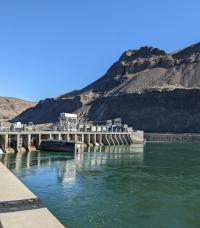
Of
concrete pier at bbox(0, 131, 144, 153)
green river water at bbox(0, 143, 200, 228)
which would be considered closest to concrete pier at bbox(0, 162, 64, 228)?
green river water at bbox(0, 143, 200, 228)

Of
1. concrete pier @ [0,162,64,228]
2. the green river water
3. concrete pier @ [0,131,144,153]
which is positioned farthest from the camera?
concrete pier @ [0,131,144,153]

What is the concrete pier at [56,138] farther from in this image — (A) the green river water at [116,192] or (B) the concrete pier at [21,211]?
(B) the concrete pier at [21,211]

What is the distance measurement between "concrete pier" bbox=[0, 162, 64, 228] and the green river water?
428 cm

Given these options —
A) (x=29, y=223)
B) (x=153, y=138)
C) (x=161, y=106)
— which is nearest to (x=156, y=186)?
(x=29, y=223)

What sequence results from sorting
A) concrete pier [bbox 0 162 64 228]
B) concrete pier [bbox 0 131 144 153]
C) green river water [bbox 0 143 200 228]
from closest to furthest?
1. concrete pier [bbox 0 162 64 228]
2. green river water [bbox 0 143 200 228]
3. concrete pier [bbox 0 131 144 153]

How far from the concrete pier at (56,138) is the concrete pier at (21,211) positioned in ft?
160

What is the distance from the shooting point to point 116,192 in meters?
34.8

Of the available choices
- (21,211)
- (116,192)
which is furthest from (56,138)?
(21,211)

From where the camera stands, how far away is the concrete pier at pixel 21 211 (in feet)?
51.4

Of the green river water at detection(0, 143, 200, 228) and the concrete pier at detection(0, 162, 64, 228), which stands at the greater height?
the concrete pier at detection(0, 162, 64, 228)

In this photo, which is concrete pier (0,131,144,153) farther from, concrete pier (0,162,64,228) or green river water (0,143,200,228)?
concrete pier (0,162,64,228)

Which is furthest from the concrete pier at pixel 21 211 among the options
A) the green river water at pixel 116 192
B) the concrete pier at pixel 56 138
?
the concrete pier at pixel 56 138

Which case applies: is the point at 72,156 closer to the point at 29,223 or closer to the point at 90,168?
the point at 90,168

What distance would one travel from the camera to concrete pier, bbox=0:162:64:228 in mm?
15664
